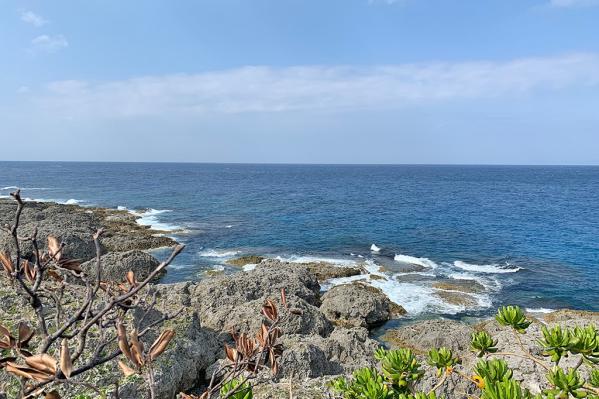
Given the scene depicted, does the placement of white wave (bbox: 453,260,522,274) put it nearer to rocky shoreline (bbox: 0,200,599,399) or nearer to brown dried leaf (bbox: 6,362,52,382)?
rocky shoreline (bbox: 0,200,599,399)

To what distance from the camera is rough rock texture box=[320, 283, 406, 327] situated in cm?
2189

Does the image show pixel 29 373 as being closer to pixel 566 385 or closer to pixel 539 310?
pixel 566 385

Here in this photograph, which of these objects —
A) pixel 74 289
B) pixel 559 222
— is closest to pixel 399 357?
pixel 74 289

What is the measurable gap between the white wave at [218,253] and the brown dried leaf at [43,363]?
35.2m

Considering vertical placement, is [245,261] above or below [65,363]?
below

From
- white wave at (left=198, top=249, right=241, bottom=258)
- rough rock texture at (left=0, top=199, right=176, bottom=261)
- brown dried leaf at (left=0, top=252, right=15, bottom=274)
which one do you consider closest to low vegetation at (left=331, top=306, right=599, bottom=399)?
brown dried leaf at (left=0, top=252, right=15, bottom=274)

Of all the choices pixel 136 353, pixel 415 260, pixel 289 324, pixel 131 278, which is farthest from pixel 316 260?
pixel 136 353

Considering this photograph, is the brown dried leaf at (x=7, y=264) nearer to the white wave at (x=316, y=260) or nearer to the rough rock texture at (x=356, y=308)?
the rough rock texture at (x=356, y=308)

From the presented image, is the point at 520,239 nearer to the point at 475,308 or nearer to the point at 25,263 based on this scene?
the point at 475,308

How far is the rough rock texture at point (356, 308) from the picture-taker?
2189 centimetres

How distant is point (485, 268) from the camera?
33844 millimetres

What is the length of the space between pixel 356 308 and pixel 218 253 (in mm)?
18992

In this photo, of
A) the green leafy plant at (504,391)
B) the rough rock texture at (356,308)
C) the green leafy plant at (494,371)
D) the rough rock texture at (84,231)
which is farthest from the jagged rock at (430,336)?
the rough rock texture at (84,231)

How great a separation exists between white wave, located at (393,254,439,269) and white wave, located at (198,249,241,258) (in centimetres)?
1550
